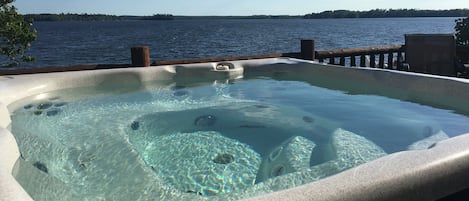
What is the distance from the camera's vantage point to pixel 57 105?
4004mm

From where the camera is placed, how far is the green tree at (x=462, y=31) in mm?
5602

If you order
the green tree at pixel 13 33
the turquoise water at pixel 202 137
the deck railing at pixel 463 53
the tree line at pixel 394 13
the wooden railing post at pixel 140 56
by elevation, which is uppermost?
the tree line at pixel 394 13

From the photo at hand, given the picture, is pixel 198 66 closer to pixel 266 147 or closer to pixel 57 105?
pixel 57 105

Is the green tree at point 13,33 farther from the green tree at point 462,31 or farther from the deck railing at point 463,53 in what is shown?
the green tree at point 462,31

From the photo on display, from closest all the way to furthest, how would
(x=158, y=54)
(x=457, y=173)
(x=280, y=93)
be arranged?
(x=457, y=173), (x=280, y=93), (x=158, y=54)

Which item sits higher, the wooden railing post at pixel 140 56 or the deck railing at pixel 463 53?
the wooden railing post at pixel 140 56

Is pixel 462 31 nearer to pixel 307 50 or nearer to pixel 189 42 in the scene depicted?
pixel 307 50

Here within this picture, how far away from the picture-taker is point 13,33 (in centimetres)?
398

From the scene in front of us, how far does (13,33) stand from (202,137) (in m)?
2.37

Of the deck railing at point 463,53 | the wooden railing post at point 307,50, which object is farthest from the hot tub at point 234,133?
the deck railing at point 463,53

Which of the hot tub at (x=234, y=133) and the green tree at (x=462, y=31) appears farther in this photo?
the green tree at (x=462, y=31)

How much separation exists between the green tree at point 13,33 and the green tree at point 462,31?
5.67m

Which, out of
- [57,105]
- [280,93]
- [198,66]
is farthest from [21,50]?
[280,93]

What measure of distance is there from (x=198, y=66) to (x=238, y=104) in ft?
4.03
